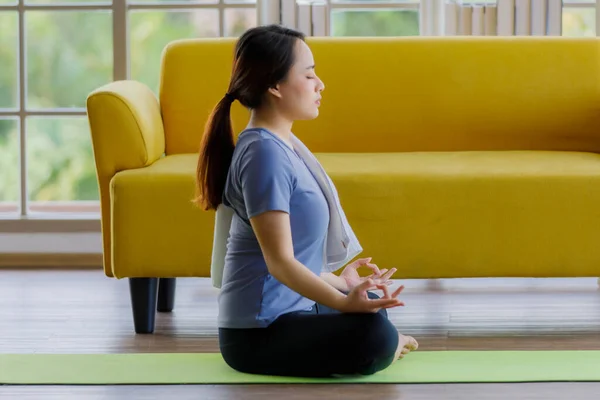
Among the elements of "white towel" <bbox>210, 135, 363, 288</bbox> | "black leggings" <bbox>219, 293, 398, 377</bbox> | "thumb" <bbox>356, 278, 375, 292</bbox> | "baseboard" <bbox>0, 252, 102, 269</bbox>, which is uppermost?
"white towel" <bbox>210, 135, 363, 288</bbox>

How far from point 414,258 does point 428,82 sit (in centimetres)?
82

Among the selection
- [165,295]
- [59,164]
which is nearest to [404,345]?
[165,295]

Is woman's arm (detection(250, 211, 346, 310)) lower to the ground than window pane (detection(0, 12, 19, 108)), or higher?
lower

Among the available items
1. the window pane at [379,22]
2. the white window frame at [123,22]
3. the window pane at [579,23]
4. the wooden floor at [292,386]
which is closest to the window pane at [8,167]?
the white window frame at [123,22]

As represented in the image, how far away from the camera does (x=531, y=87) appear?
3.23m

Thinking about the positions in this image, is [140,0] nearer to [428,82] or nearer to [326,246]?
[428,82]

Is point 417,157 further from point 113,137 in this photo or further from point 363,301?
point 363,301

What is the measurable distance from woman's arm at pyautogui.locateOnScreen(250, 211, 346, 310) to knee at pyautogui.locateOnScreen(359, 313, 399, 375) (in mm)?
112

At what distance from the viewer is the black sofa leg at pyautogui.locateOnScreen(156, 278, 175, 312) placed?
9.63 feet

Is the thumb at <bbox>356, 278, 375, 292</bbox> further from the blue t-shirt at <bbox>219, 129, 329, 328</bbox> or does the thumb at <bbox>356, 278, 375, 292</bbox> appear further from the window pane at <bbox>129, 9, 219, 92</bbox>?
the window pane at <bbox>129, 9, 219, 92</bbox>

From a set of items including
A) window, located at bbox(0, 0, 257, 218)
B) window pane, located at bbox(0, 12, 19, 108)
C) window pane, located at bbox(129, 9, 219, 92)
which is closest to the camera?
window, located at bbox(0, 0, 257, 218)

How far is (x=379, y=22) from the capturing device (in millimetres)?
4133

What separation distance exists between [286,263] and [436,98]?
139 cm

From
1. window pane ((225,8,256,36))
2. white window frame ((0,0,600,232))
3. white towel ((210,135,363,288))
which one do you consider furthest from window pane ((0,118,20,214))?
white towel ((210,135,363,288))
